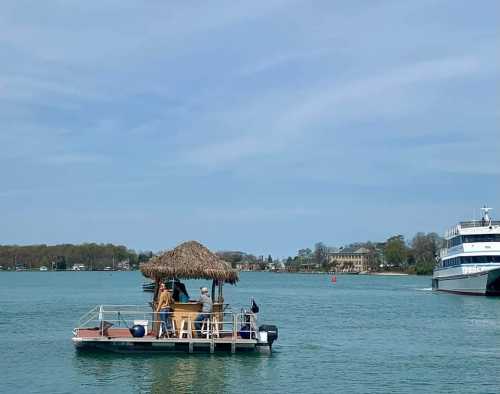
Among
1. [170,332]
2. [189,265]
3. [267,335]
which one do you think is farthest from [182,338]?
[267,335]

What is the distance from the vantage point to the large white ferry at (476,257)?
7362 centimetres

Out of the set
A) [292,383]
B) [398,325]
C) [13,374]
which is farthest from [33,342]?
[398,325]

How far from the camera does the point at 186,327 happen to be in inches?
1217

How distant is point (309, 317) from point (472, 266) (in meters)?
27.6

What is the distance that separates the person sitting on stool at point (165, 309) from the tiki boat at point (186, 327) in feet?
0.41

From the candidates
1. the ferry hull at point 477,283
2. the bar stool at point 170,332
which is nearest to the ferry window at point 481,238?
the ferry hull at point 477,283

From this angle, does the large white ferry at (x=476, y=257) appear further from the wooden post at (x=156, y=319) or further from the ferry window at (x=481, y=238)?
the wooden post at (x=156, y=319)

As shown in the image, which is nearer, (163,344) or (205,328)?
(163,344)

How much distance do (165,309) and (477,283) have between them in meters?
51.5

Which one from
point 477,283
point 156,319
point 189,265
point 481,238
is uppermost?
point 481,238

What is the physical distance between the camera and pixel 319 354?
33750mm

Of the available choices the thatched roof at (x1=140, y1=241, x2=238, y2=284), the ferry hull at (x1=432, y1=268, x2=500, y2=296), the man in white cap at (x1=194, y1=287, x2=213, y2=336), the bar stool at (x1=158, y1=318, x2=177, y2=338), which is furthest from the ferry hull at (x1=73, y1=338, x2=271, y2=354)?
the ferry hull at (x1=432, y1=268, x2=500, y2=296)

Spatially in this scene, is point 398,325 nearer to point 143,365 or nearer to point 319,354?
point 319,354

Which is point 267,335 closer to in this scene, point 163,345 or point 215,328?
point 215,328
